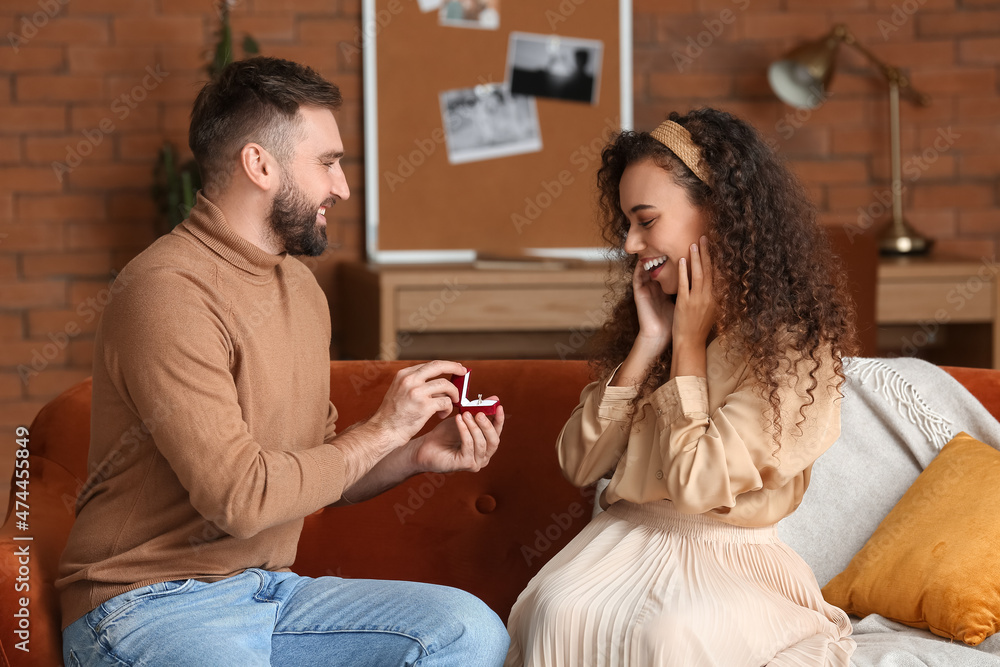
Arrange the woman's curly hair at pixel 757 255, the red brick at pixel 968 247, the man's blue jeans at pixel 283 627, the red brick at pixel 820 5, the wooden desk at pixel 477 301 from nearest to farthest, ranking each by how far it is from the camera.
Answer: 1. the man's blue jeans at pixel 283 627
2. the woman's curly hair at pixel 757 255
3. the wooden desk at pixel 477 301
4. the red brick at pixel 820 5
5. the red brick at pixel 968 247

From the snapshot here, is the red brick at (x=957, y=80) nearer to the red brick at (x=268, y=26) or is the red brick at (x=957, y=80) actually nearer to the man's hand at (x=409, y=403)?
the red brick at (x=268, y=26)

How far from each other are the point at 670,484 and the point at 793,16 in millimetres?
2737

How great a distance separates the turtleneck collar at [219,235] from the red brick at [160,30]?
2222 millimetres

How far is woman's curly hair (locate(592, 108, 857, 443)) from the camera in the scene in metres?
1.53

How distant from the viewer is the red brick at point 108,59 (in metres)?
3.43

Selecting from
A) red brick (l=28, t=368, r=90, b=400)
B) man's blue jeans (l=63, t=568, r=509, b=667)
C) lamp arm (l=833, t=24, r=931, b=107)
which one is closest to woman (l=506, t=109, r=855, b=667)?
man's blue jeans (l=63, t=568, r=509, b=667)

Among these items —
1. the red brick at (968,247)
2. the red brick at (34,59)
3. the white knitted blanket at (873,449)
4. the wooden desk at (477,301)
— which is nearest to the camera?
the white knitted blanket at (873,449)

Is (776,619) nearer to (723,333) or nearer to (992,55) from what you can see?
(723,333)

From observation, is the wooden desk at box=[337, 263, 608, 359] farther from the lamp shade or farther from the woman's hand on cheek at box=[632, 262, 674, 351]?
the woman's hand on cheek at box=[632, 262, 674, 351]

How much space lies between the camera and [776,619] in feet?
4.73

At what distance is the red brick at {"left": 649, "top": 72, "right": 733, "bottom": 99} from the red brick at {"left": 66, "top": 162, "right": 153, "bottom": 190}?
184 cm

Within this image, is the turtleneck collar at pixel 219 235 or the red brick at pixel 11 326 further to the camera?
the red brick at pixel 11 326

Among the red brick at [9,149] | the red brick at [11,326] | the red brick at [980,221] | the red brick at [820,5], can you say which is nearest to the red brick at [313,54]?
the red brick at [9,149]

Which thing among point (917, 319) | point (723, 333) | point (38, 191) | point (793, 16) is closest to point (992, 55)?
point (793, 16)
